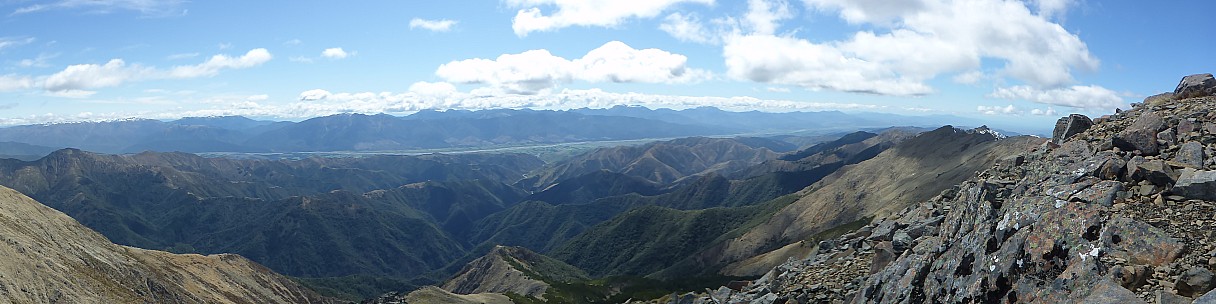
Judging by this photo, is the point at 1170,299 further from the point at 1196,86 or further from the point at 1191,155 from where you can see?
the point at 1196,86

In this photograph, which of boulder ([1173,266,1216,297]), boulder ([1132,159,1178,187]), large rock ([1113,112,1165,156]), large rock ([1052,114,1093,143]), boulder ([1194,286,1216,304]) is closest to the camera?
boulder ([1194,286,1216,304])

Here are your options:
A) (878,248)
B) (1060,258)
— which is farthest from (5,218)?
(1060,258)

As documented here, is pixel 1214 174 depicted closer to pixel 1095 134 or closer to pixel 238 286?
pixel 1095 134

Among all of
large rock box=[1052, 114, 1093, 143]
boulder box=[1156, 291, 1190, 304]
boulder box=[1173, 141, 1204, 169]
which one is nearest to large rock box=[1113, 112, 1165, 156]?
boulder box=[1173, 141, 1204, 169]

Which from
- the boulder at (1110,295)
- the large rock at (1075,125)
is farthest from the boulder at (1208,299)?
the large rock at (1075,125)

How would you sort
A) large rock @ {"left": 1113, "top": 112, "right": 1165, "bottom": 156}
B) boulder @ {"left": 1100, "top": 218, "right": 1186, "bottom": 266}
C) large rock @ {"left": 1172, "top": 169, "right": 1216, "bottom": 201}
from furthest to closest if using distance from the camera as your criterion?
large rock @ {"left": 1113, "top": 112, "right": 1165, "bottom": 156}, large rock @ {"left": 1172, "top": 169, "right": 1216, "bottom": 201}, boulder @ {"left": 1100, "top": 218, "right": 1186, "bottom": 266}

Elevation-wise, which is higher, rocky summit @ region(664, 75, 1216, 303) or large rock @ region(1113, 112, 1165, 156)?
large rock @ region(1113, 112, 1165, 156)

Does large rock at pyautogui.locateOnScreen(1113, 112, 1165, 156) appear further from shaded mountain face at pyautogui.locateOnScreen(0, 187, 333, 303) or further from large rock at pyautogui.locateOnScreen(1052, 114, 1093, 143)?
shaded mountain face at pyautogui.locateOnScreen(0, 187, 333, 303)
